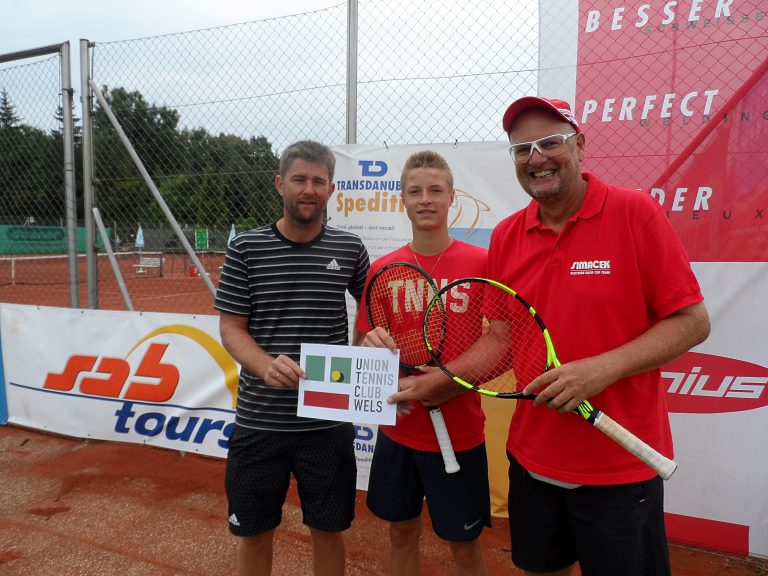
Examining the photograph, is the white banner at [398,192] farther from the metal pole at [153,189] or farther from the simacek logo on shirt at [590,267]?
the simacek logo on shirt at [590,267]

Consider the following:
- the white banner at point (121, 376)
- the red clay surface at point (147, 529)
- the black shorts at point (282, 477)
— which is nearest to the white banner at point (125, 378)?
the white banner at point (121, 376)

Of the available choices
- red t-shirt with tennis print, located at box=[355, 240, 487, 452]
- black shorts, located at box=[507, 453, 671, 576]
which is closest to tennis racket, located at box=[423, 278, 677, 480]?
red t-shirt with tennis print, located at box=[355, 240, 487, 452]

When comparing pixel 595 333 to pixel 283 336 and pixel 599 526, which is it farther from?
Result: pixel 283 336

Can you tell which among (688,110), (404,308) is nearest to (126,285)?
(404,308)

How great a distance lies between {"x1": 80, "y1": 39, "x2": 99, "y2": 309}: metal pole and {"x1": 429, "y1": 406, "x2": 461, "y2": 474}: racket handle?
3953mm

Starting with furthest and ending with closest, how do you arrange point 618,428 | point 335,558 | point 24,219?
point 24,219
point 335,558
point 618,428

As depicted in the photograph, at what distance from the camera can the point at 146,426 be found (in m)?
4.68

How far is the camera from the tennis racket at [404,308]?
7.73 feet

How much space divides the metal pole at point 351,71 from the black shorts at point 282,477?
7.68ft

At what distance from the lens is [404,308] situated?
243cm

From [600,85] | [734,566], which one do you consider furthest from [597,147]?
[734,566]

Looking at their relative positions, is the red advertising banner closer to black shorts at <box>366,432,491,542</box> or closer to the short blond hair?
the short blond hair

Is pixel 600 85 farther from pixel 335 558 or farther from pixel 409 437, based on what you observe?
pixel 335 558

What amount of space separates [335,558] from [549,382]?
1.54 m
